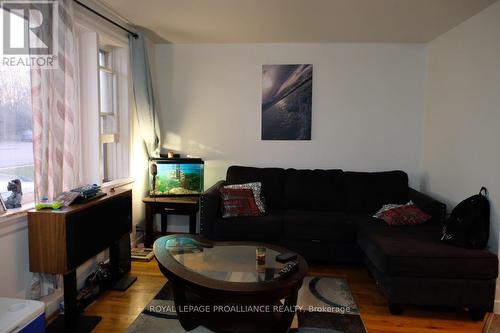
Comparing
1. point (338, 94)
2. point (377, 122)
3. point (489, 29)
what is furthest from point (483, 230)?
point (338, 94)

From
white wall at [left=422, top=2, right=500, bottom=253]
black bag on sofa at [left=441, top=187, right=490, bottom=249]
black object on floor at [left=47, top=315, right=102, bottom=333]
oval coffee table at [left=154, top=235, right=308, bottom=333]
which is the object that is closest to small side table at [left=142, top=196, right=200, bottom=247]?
oval coffee table at [left=154, top=235, right=308, bottom=333]

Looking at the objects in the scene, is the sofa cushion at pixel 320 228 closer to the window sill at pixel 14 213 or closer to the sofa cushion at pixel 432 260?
the sofa cushion at pixel 432 260

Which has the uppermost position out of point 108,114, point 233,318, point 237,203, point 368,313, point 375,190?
point 108,114

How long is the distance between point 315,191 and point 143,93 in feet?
6.91

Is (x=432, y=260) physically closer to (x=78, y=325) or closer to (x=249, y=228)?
(x=249, y=228)

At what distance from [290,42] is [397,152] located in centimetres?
178

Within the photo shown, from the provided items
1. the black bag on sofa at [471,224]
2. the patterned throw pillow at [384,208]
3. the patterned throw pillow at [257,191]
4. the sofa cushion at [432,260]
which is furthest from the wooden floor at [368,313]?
the patterned throw pillow at [257,191]

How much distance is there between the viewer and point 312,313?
2.62 meters

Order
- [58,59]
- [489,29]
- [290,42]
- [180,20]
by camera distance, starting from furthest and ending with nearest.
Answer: [290,42] < [180,20] < [489,29] < [58,59]

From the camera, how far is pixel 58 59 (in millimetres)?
2486

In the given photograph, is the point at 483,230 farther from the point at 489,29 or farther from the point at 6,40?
the point at 6,40

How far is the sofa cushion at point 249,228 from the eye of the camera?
344cm

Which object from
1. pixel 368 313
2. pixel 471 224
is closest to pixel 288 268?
pixel 368 313

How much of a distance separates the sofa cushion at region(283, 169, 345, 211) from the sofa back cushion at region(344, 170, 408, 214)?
0.11m
